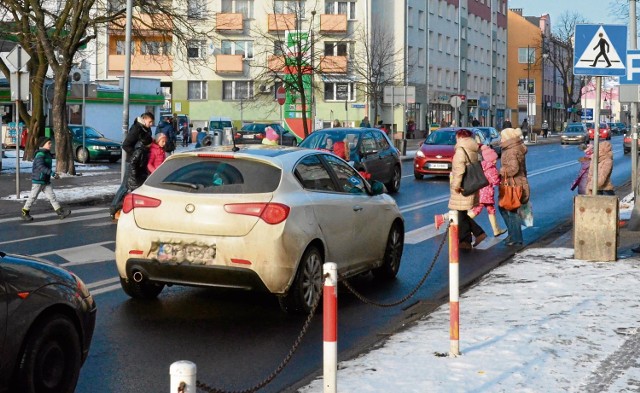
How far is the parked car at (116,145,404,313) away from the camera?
29.5ft

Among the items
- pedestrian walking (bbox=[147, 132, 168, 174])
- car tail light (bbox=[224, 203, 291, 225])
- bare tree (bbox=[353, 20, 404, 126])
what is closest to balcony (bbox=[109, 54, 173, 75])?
bare tree (bbox=[353, 20, 404, 126])

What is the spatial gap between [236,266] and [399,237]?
3329mm

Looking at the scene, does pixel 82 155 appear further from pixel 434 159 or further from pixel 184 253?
pixel 184 253

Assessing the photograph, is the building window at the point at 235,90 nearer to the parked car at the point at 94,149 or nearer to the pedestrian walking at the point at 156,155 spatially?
the parked car at the point at 94,149

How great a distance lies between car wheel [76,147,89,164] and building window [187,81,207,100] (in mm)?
37620

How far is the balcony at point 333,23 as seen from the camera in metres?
75.6

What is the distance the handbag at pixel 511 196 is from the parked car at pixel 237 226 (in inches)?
201

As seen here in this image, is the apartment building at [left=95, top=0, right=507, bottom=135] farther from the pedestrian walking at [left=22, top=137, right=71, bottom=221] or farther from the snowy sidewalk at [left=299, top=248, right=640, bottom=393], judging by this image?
the snowy sidewalk at [left=299, top=248, right=640, bottom=393]

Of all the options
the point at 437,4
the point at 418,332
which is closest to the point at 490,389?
the point at 418,332

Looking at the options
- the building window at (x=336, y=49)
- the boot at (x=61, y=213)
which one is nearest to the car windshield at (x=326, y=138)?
the boot at (x=61, y=213)

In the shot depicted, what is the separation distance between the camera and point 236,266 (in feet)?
29.5

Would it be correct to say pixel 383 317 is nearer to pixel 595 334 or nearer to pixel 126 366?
pixel 595 334

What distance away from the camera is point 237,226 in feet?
29.6

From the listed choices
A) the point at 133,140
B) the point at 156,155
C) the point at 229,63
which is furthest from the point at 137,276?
the point at 229,63
